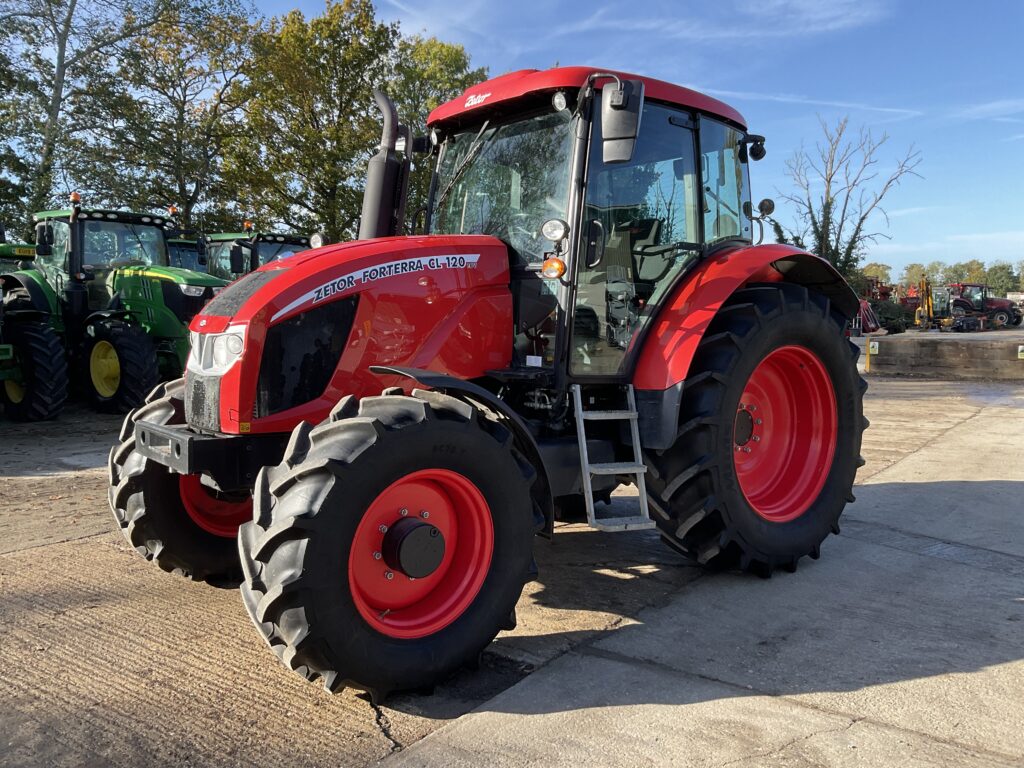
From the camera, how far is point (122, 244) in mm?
11156

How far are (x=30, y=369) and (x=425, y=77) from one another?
1820 centimetres

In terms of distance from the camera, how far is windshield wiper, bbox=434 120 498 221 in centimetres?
408

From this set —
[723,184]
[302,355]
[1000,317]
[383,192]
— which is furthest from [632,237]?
[1000,317]

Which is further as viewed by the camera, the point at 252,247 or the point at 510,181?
the point at 252,247

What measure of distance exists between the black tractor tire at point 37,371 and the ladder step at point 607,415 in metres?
8.02

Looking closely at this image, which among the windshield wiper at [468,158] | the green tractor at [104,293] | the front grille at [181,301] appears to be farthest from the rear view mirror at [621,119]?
the front grille at [181,301]

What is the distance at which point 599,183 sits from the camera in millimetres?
3797

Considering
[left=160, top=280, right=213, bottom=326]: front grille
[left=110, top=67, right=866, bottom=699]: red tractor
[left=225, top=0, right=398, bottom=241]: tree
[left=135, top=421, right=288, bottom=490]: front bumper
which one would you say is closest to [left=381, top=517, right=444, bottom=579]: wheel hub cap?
[left=110, top=67, right=866, bottom=699]: red tractor

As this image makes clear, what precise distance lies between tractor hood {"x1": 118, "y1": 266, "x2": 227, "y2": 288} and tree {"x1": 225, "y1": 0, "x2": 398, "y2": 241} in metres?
10.4

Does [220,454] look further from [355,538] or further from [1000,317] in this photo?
[1000,317]

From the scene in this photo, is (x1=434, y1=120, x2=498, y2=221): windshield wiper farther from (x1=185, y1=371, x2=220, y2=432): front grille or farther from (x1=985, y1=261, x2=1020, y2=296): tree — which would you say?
(x1=985, y1=261, x2=1020, y2=296): tree

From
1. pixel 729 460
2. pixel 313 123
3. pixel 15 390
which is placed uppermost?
pixel 313 123

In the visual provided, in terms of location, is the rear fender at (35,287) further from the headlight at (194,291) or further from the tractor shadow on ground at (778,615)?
the tractor shadow on ground at (778,615)

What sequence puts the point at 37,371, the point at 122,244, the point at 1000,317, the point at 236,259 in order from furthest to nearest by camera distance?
1. the point at 1000,317
2. the point at 236,259
3. the point at 122,244
4. the point at 37,371
